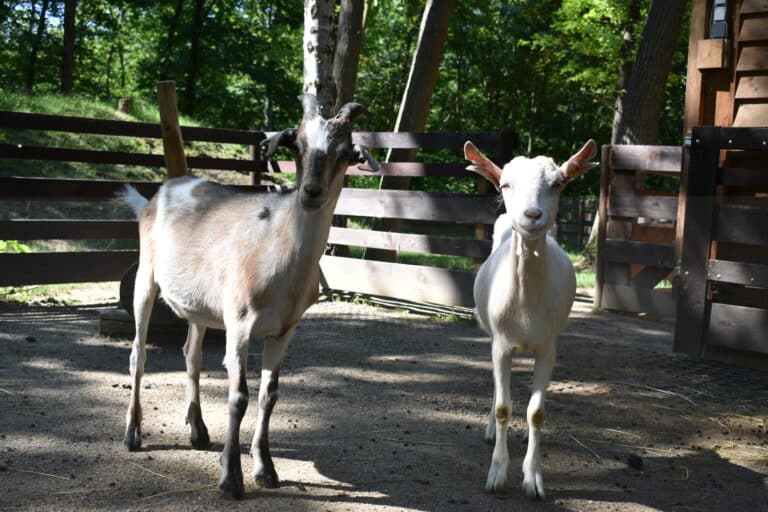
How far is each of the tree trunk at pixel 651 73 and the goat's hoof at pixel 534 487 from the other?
33.8 ft

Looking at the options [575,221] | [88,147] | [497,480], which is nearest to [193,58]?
[88,147]

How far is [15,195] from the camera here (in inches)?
356

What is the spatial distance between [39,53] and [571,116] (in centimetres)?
2001

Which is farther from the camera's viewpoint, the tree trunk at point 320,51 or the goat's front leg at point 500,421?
the tree trunk at point 320,51

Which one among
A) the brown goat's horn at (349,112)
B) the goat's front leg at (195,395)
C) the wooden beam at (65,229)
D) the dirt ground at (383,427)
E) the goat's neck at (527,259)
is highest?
the brown goat's horn at (349,112)

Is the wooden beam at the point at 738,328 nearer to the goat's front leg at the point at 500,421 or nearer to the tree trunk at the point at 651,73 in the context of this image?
the goat's front leg at the point at 500,421

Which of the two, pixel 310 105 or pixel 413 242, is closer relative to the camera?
pixel 310 105

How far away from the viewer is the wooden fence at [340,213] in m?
9.08

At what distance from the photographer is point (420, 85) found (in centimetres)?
1191

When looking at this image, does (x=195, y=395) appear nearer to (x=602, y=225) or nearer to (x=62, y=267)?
(x=62, y=267)

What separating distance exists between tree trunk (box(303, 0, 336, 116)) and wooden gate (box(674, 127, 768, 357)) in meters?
4.18

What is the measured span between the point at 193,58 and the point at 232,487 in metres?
23.8

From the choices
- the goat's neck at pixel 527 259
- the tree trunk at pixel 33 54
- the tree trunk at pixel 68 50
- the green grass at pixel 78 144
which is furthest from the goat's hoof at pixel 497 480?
the tree trunk at pixel 33 54

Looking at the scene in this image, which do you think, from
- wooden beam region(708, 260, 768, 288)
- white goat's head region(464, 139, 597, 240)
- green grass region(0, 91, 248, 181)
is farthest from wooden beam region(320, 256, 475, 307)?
green grass region(0, 91, 248, 181)
